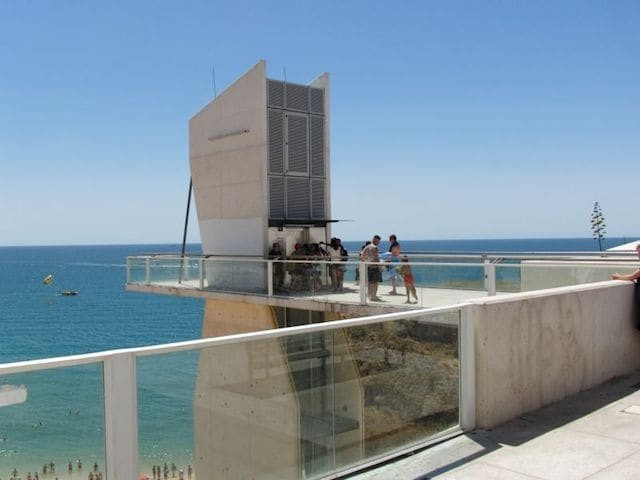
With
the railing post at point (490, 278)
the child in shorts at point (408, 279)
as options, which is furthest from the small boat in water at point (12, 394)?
the child in shorts at point (408, 279)

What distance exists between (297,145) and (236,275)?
585 cm

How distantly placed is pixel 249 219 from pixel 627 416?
57.0 ft

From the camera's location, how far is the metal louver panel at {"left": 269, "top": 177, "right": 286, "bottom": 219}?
2241 centimetres

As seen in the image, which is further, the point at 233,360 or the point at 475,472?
the point at 475,472

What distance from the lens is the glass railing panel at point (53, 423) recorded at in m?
3.38

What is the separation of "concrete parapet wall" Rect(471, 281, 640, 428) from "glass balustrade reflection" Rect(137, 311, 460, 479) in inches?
13.8

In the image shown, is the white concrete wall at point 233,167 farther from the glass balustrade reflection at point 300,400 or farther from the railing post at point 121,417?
the railing post at point 121,417

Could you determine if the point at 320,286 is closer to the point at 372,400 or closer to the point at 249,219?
the point at 249,219

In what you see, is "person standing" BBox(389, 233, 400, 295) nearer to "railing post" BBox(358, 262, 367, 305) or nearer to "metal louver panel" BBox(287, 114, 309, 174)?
"railing post" BBox(358, 262, 367, 305)

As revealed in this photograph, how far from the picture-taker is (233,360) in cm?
437

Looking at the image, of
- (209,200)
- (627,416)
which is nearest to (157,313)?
(209,200)

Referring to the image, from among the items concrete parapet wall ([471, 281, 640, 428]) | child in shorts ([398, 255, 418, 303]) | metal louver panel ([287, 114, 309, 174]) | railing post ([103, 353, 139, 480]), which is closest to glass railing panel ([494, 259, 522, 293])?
child in shorts ([398, 255, 418, 303])

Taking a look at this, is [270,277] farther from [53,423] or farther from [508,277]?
[53,423]

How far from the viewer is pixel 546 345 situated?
6.53m
